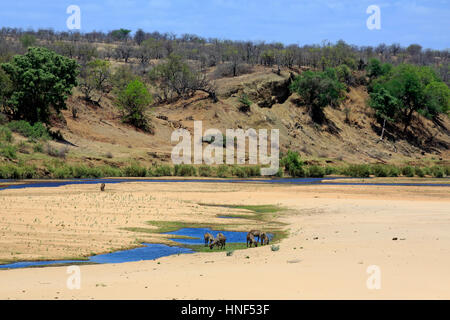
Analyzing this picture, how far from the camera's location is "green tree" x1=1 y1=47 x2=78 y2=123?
5822 centimetres

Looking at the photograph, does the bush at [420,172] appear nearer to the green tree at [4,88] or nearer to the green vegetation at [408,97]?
the green vegetation at [408,97]

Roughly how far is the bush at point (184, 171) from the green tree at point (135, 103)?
645 inches

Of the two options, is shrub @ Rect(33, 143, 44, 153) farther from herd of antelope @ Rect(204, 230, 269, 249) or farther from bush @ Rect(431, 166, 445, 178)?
bush @ Rect(431, 166, 445, 178)

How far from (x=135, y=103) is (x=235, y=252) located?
54.5 metres

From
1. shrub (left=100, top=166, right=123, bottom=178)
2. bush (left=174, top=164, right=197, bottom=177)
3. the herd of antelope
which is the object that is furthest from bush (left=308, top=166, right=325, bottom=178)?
the herd of antelope

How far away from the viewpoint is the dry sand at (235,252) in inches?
470

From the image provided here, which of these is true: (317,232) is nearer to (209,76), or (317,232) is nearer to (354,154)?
(354,154)

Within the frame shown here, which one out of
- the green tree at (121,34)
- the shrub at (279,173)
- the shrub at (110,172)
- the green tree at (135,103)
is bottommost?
the shrub at (279,173)

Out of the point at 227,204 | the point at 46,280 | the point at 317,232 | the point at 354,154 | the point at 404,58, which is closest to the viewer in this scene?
the point at 46,280

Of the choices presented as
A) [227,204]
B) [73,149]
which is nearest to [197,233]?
[227,204]

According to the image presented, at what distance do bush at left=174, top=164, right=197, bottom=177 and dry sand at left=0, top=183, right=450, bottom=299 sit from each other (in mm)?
19091

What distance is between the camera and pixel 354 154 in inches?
3260

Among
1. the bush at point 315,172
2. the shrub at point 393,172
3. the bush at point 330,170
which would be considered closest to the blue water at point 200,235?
the bush at point 315,172

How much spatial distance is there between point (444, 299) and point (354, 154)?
242ft
